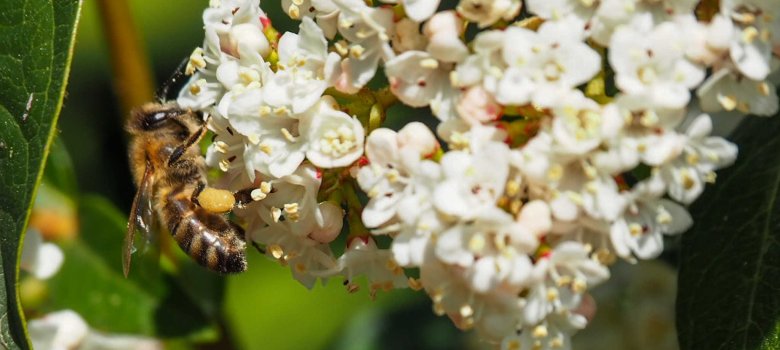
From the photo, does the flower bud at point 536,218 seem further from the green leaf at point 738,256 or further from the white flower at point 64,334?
the white flower at point 64,334

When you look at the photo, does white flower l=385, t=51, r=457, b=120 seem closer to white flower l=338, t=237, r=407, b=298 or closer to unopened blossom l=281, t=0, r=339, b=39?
unopened blossom l=281, t=0, r=339, b=39

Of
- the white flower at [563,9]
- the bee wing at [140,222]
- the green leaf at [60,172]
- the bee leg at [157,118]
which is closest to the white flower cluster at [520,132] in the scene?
the white flower at [563,9]

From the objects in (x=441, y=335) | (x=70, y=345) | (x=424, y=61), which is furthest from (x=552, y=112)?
(x=441, y=335)

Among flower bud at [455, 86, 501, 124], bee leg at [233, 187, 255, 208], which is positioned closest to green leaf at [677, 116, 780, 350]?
flower bud at [455, 86, 501, 124]

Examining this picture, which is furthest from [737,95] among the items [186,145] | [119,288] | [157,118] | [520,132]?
[119,288]

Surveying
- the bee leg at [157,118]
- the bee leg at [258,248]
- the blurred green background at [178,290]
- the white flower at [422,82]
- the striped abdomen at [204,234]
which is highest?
the white flower at [422,82]

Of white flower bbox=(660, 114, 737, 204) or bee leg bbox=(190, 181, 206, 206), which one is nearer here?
white flower bbox=(660, 114, 737, 204)
